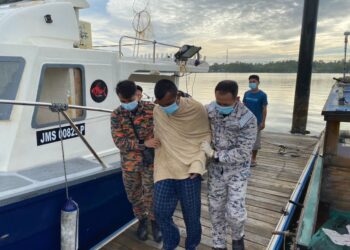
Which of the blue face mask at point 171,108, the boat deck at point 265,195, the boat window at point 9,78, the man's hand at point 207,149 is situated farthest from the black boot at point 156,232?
the boat window at point 9,78

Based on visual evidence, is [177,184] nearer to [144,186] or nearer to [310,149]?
[144,186]

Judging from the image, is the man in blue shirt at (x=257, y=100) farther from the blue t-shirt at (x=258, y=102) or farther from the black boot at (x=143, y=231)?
the black boot at (x=143, y=231)

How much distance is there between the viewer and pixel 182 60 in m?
5.51

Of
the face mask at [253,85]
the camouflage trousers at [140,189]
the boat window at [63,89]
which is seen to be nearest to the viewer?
the camouflage trousers at [140,189]

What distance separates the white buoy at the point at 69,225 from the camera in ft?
8.79

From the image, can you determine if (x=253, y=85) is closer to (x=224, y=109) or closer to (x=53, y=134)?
(x=224, y=109)

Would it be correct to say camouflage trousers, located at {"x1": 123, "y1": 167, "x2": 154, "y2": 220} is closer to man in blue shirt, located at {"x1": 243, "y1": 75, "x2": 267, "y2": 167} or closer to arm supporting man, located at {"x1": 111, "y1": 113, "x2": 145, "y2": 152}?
arm supporting man, located at {"x1": 111, "y1": 113, "x2": 145, "y2": 152}

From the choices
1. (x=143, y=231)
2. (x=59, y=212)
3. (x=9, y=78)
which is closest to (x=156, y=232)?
(x=143, y=231)

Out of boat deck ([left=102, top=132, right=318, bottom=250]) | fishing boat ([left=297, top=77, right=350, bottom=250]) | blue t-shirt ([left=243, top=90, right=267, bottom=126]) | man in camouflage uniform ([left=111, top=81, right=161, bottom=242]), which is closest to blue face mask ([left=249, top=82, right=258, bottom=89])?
blue t-shirt ([left=243, top=90, right=267, bottom=126])

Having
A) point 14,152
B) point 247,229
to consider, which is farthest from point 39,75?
point 247,229

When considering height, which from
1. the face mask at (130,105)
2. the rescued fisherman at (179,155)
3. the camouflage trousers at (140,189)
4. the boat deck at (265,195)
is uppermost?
the face mask at (130,105)

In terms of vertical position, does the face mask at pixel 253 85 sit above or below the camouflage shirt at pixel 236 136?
above

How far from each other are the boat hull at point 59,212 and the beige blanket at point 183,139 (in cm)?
95

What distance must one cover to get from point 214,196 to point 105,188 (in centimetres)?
128
